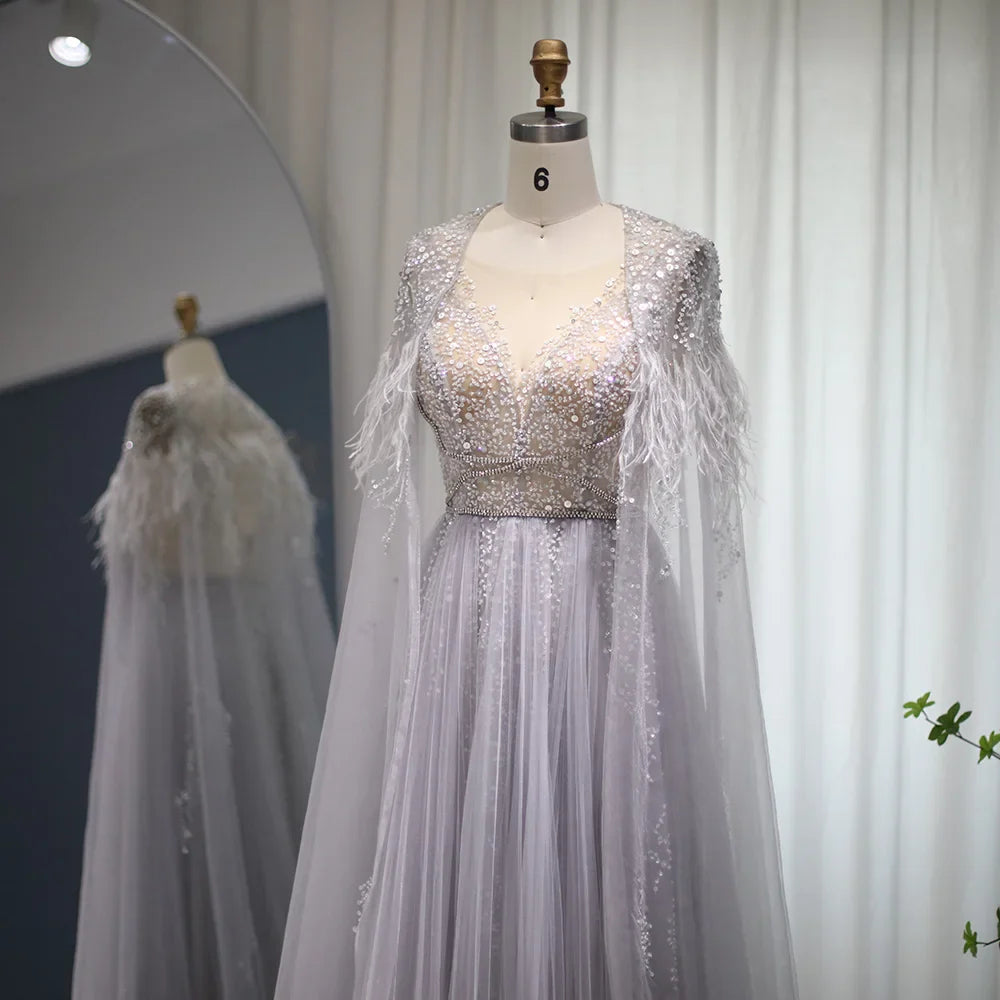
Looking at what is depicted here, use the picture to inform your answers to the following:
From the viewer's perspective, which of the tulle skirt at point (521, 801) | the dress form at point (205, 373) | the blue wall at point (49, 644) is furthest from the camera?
the dress form at point (205, 373)

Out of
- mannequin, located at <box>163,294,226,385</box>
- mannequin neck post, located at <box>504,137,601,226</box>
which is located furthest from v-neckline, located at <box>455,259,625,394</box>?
mannequin, located at <box>163,294,226,385</box>

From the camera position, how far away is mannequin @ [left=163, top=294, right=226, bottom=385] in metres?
1.90

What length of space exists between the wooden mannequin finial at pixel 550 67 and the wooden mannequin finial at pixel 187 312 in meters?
0.67

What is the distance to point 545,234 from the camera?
1.53 m

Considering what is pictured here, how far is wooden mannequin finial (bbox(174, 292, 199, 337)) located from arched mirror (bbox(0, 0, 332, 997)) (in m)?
0.01

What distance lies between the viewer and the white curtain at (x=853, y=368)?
6.50ft

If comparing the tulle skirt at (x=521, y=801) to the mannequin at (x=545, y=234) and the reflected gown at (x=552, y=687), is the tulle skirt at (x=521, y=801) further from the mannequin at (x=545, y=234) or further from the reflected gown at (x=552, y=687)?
the mannequin at (x=545, y=234)

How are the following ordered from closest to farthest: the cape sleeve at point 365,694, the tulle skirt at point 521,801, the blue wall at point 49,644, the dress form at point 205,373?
the tulle skirt at point 521,801
the cape sleeve at point 365,694
the blue wall at point 49,644
the dress form at point 205,373

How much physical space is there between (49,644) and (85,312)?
47 centimetres

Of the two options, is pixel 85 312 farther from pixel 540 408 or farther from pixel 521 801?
pixel 521 801

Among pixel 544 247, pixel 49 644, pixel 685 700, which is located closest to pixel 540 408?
pixel 544 247

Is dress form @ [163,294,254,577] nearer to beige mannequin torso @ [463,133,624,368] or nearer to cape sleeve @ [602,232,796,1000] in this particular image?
beige mannequin torso @ [463,133,624,368]

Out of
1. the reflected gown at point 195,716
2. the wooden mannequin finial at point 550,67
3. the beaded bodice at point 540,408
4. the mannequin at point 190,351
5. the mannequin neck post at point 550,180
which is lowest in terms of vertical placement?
the reflected gown at point 195,716

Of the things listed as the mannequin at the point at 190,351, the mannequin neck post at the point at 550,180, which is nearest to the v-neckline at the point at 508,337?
the mannequin neck post at the point at 550,180
